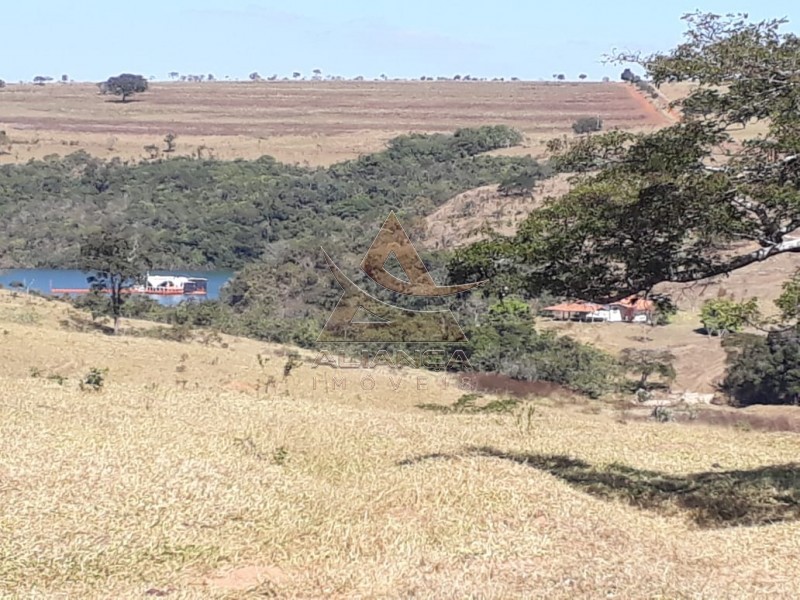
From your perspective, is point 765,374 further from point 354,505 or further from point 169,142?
point 169,142

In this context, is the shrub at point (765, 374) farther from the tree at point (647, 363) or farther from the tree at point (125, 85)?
the tree at point (125, 85)

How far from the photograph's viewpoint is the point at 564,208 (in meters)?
8.29

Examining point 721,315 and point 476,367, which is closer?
point 721,315

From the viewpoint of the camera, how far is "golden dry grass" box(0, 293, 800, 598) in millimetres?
5879

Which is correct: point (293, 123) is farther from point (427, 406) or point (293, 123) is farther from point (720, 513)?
point (720, 513)

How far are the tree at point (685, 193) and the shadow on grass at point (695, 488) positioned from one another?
1855mm

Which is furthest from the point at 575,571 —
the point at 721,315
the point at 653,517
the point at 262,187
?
the point at 262,187

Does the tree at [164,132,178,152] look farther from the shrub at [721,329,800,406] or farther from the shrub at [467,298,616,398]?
the shrub at [721,329,800,406]

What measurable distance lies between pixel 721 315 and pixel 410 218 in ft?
166

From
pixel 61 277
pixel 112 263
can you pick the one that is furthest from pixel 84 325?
pixel 61 277

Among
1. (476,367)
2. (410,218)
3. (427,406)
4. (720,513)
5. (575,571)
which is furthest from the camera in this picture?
(410,218)

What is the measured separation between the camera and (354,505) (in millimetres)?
7613

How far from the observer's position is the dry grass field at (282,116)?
87125 millimetres

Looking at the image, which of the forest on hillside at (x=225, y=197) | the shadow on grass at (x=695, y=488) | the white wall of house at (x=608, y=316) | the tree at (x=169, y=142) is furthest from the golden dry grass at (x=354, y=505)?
the tree at (x=169, y=142)
